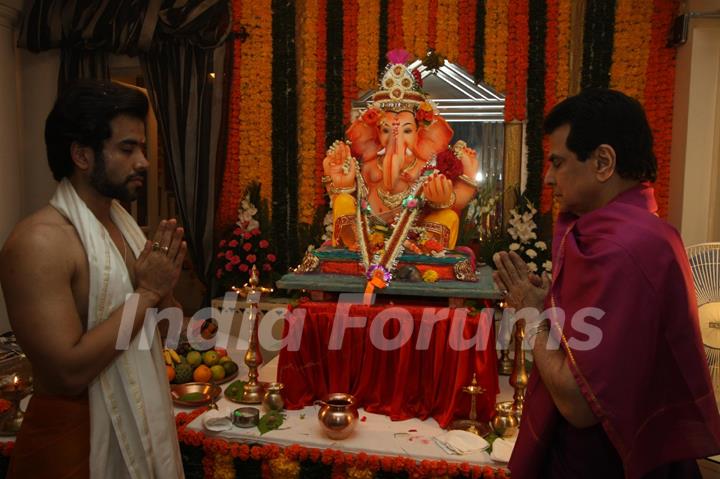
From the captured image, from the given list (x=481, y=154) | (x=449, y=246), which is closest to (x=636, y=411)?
(x=449, y=246)

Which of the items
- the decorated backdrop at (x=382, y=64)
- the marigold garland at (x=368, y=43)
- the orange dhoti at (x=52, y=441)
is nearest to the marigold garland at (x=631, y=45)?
the decorated backdrop at (x=382, y=64)

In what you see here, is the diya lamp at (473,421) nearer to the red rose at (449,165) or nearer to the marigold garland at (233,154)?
the red rose at (449,165)

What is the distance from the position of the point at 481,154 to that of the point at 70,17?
4.62 m

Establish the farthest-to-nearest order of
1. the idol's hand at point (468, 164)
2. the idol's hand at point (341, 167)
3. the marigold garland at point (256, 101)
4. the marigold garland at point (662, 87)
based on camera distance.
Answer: the marigold garland at point (256, 101), the marigold garland at point (662, 87), the idol's hand at point (341, 167), the idol's hand at point (468, 164)

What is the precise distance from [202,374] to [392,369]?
1.42 metres

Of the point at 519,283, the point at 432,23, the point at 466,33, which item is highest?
the point at 432,23

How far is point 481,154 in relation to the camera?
575cm

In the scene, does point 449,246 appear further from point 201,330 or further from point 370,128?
point 201,330

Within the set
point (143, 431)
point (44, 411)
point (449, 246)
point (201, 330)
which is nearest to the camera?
point (44, 411)

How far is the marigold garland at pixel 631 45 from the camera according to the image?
533 centimetres

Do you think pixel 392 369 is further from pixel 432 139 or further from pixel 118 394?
pixel 118 394

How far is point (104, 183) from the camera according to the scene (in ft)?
6.09

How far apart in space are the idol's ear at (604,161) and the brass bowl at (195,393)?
292cm

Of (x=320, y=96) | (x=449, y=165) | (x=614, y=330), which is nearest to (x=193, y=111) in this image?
(x=320, y=96)
